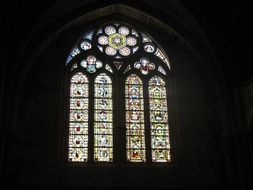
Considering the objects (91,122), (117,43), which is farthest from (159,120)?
(117,43)

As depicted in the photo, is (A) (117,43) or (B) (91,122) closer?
(B) (91,122)

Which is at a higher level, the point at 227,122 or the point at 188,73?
the point at 188,73

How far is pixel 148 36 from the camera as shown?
17.9m

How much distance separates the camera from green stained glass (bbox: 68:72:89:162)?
15.6 meters

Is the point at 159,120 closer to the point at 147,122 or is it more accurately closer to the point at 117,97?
the point at 147,122

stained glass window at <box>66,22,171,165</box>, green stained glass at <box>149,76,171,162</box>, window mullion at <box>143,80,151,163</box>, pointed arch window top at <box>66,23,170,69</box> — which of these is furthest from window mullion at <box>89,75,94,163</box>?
green stained glass at <box>149,76,171,162</box>

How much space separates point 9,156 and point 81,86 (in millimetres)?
3810

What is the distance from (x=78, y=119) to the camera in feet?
52.9

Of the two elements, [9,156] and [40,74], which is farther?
[40,74]

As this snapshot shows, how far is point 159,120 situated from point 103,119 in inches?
74.0

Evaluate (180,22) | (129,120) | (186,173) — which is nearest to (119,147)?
(129,120)

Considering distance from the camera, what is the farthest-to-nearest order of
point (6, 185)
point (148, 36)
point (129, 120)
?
point (148, 36) → point (129, 120) → point (6, 185)

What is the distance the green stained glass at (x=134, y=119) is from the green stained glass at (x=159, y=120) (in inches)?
13.6

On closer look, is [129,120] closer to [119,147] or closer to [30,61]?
[119,147]
